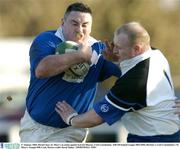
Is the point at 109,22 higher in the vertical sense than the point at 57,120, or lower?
lower

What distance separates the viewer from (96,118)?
9453 millimetres

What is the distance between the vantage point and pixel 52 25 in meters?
43.3

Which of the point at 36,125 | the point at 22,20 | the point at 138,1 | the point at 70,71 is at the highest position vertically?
the point at 70,71

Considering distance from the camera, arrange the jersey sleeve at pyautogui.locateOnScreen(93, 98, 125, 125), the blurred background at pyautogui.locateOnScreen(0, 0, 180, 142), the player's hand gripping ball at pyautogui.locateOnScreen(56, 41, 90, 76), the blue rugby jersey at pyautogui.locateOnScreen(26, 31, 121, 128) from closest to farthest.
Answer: the jersey sleeve at pyautogui.locateOnScreen(93, 98, 125, 125) → the player's hand gripping ball at pyautogui.locateOnScreen(56, 41, 90, 76) → the blue rugby jersey at pyautogui.locateOnScreen(26, 31, 121, 128) → the blurred background at pyautogui.locateOnScreen(0, 0, 180, 142)

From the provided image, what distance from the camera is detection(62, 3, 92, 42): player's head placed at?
995cm

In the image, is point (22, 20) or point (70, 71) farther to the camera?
point (22, 20)

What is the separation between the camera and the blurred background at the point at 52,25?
34875 millimetres

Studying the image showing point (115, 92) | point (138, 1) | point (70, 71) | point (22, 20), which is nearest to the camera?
point (115, 92)

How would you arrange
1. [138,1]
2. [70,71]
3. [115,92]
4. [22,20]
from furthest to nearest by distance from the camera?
[22,20], [138,1], [70,71], [115,92]

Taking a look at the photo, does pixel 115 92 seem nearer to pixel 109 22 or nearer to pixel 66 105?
pixel 66 105

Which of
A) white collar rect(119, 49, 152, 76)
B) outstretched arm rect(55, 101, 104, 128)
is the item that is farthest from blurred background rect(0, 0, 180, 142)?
white collar rect(119, 49, 152, 76)

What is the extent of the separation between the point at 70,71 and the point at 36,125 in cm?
82

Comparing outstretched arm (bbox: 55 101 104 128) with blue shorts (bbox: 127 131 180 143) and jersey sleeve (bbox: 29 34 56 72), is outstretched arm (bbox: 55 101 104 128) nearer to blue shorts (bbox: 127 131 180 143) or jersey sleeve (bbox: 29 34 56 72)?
blue shorts (bbox: 127 131 180 143)

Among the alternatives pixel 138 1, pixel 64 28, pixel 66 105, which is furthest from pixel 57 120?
pixel 138 1
